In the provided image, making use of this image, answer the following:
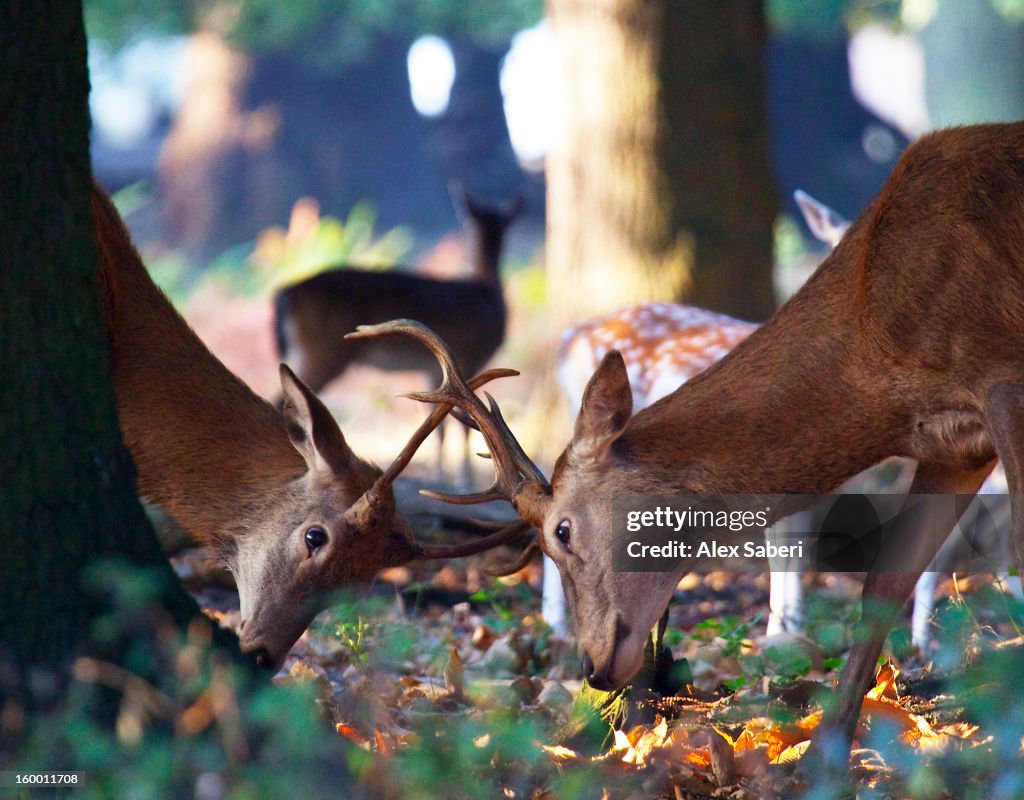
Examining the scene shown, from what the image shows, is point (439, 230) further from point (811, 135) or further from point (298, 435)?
point (298, 435)

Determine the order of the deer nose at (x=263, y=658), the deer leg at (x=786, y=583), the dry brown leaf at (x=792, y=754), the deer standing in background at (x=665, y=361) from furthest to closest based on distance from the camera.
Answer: the deer standing in background at (x=665, y=361)
the deer leg at (x=786, y=583)
the deer nose at (x=263, y=658)
the dry brown leaf at (x=792, y=754)

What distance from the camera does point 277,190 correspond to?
77.4 ft

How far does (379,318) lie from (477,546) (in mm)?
5723

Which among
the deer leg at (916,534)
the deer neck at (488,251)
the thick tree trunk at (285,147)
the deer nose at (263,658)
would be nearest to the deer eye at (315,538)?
the deer nose at (263,658)

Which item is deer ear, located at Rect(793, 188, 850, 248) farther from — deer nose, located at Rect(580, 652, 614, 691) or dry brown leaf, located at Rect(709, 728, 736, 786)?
dry brown leaf, located at Rect(709, 728, 736, 786)

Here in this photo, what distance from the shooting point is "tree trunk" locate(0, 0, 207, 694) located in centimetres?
333

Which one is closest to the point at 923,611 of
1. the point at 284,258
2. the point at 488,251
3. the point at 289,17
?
the point at 488,251

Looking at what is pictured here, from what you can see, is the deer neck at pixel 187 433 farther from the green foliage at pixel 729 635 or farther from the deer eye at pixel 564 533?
the green foliage at pixel 729 635

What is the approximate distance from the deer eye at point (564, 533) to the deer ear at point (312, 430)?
78cm

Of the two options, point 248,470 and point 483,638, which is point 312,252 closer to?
point 483,638

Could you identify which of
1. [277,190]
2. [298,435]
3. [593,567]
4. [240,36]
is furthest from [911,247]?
[277,190]

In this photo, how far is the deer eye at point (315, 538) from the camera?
4349 millimetres

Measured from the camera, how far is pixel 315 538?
4.36m

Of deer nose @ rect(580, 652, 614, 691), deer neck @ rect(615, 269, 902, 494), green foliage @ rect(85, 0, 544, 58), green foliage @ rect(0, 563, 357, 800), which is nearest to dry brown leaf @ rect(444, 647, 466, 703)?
deer nose @ rect(580, 652, 614, 691)
